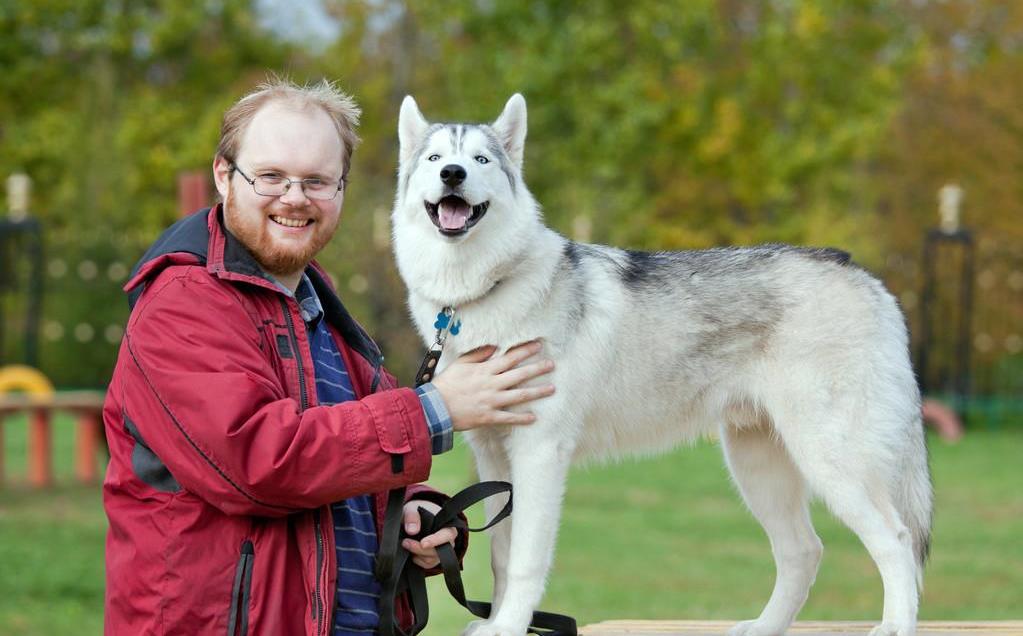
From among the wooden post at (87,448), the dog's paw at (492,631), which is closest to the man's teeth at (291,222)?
the dog's paw at (492,631)

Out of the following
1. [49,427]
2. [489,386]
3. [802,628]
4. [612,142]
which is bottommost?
[49,427]

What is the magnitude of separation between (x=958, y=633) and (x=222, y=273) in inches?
103

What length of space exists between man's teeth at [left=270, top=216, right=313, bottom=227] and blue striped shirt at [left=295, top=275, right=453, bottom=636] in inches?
11.1

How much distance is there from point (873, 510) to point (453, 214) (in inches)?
59.6

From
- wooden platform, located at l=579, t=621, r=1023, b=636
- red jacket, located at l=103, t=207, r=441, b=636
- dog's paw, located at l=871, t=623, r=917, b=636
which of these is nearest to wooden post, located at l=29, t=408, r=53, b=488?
wooden platform, located at l=579, t=621, r=1023, b=636

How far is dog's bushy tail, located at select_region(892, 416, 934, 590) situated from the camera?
12.5 feet

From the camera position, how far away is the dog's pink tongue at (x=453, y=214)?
3547mm

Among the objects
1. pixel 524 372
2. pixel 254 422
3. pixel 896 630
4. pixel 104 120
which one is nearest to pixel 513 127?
pixel 524 372

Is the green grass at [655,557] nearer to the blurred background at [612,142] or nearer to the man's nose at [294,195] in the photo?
the blurred background at [612,142]

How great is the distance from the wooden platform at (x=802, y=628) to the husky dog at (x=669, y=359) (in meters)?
0.18

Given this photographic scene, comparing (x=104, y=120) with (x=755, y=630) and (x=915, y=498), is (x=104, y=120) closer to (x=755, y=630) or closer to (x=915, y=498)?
(x=755, y=630)

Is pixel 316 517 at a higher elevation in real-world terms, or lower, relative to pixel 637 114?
lower

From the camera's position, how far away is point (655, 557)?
882cm

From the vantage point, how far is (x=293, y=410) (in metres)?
2.96
